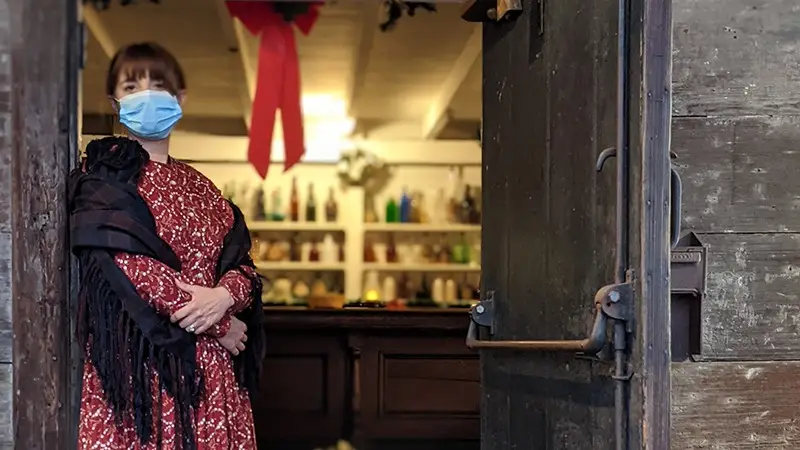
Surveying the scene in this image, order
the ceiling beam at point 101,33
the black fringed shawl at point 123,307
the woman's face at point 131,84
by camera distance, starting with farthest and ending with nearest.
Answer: the ceiling beam at point 101,33, the woman's face at point 131,84, the black fringed shawl at point 123,307

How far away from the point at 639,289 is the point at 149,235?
853 mm

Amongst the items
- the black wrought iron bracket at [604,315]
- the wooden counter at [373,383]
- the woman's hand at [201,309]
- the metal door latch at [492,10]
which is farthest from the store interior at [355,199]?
the black wrought iron bracket at [604,315]

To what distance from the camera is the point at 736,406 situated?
1.73m

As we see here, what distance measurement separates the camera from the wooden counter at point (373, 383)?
3.70m

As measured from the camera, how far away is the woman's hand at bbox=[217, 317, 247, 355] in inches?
67.0

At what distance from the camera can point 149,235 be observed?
5.18 ft

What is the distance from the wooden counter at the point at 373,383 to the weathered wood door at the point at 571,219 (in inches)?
73.2

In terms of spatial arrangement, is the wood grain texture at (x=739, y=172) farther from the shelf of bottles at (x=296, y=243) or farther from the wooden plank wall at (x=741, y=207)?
the shelf of bottles at (x=296, y=243)

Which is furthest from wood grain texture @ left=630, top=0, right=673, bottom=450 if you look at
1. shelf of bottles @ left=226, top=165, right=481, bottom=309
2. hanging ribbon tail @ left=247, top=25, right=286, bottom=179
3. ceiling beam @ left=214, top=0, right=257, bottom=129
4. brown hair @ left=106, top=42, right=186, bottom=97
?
shelf of bottles @ left=226, top=165, right=481, bottom=309

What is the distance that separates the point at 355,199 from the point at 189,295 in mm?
4060

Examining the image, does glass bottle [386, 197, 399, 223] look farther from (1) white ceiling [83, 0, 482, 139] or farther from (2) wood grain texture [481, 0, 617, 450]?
(2) wood grain texture [481, 0, 617, 450]

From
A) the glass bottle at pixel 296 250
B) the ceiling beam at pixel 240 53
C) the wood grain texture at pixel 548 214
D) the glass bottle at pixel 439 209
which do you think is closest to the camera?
the wood grain texture at pixel 548 214

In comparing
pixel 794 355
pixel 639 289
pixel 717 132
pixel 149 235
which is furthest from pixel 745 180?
pixel 149 235

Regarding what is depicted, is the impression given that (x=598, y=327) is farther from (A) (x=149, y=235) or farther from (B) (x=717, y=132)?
(A) (x=149, y=235)
